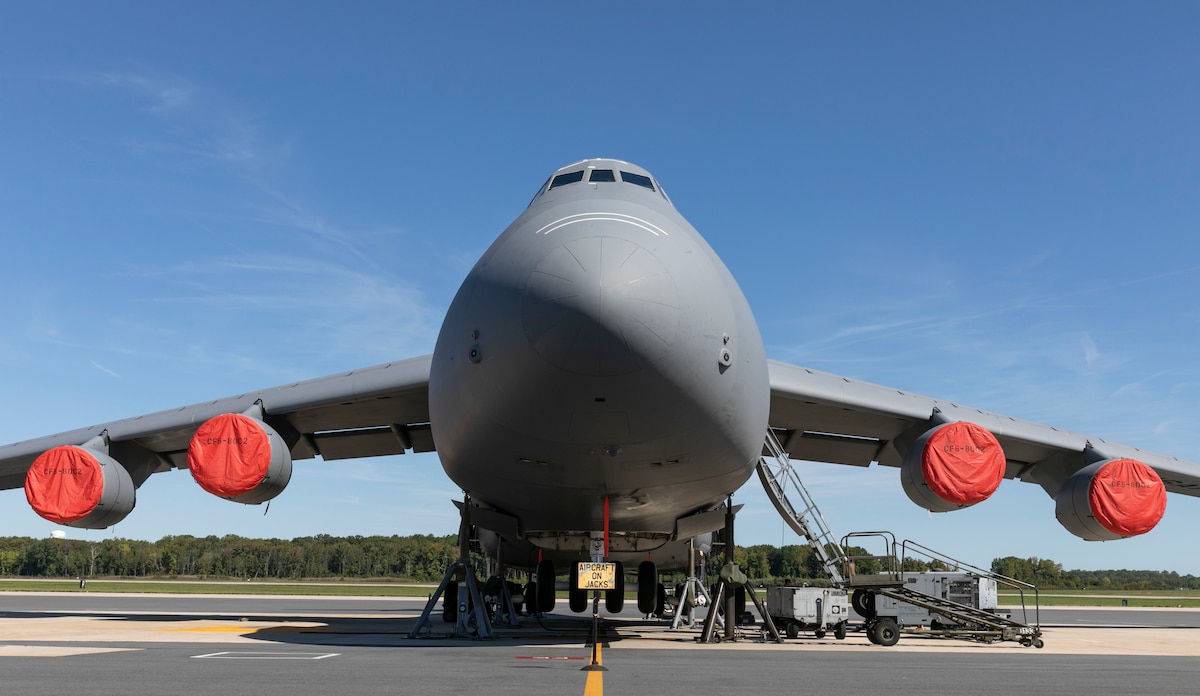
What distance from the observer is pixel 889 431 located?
1455 centimetres

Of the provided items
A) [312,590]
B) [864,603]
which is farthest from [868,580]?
[312,590]

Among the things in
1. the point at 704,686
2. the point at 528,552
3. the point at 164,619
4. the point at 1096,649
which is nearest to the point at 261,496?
the point at 528,552

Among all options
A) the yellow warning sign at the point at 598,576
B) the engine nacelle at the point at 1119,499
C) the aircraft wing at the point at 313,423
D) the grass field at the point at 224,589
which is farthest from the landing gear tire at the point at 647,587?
the grass field at the point at 224,589

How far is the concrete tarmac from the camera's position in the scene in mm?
6305

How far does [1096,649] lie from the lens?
12.6 metres

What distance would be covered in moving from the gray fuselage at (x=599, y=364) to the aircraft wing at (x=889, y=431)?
11.3 feet

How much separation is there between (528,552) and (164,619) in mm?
7397

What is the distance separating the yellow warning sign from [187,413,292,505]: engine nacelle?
17.3 ft

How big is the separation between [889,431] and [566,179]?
7088 millimetres

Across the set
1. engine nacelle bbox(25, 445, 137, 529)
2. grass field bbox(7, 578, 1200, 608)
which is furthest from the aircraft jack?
grass field bbox(7, 578, 1200, 608)

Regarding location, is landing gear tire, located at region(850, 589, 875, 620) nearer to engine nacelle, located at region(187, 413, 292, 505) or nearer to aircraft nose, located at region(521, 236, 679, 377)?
aircraft nose, located at region(521, 236, 679, 377)

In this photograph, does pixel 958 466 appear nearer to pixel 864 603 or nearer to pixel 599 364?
pixel 864 603

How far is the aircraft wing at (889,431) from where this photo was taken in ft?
42.7

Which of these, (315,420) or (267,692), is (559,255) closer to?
(267,692)
